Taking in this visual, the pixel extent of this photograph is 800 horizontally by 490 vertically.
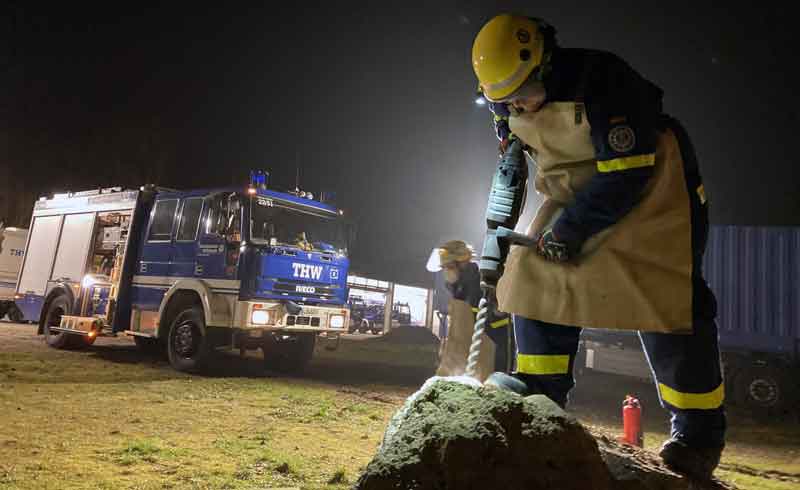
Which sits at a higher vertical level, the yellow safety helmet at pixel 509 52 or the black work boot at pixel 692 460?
the yellow safety helmet at pixel 509 52

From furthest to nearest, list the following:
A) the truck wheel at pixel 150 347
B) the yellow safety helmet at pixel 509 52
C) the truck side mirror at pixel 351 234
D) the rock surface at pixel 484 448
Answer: the truck wheel at pixel 150 347 → the truck side mirror at pixel 351 234 → the yellow safety helmet at pixel 509 52 → the rock surface at pixel 484 448

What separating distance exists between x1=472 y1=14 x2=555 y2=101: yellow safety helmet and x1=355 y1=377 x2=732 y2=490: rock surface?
1.09 metres

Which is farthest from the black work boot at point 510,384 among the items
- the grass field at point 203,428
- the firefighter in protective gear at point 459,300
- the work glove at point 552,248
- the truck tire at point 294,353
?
the truck tire at point 294,353

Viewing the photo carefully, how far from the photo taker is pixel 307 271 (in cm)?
837

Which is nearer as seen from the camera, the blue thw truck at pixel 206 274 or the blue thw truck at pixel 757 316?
the blue thw truck at pixel 206 274

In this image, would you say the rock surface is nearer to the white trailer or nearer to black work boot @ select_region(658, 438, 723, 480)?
black work boot @ select_region(658, 438, 723, 480)

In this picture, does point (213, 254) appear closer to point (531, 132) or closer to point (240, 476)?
point (240, 476)

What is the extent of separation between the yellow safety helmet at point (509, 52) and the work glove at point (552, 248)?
55cm

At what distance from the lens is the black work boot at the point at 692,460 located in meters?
1.76

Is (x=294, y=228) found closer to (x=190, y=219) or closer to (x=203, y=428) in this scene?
(x=190, y=219)

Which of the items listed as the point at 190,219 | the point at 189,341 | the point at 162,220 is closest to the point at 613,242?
the point at 189,341

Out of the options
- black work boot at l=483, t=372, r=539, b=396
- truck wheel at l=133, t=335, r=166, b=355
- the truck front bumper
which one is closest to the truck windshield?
the truck front bumper

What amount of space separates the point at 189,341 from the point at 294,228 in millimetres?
2404

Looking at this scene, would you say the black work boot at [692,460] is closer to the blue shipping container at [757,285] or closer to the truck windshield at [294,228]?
the truck windshield at [294,228]
